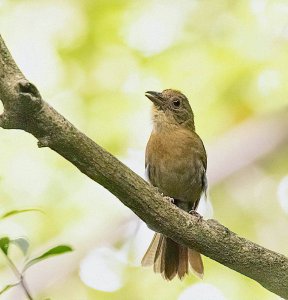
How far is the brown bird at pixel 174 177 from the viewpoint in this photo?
5766mm

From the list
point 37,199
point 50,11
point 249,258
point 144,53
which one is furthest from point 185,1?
point 249,258

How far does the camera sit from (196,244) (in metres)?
4.04

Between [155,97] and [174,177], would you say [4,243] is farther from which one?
[155,97]

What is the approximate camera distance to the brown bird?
5766mm

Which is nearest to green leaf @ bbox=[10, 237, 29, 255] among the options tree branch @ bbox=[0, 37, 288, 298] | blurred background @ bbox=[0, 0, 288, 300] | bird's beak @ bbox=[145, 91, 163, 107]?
tree branch @ bbox=[0, 37, 288, 298]

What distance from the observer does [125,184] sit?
3627 mm

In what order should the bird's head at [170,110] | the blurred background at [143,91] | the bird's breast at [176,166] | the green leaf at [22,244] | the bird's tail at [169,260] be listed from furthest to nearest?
1. the blurred background at [143,91]
2. the bird's head at [170,110]
3. the bird's breast at [176,166]
4. the bird's tail at [169,260]
5. the green leaf at [22,244]

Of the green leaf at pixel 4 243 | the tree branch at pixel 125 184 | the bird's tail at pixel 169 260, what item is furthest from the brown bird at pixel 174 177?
the green leaf at pixel 4 243

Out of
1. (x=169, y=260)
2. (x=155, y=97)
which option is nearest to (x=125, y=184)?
(x=169, y=260)

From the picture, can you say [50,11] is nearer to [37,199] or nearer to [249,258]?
[37,199]

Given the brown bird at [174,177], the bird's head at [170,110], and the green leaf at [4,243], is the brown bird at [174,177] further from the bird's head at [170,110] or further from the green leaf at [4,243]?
the green leaf at [4,243]

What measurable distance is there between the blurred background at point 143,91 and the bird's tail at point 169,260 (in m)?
2.17

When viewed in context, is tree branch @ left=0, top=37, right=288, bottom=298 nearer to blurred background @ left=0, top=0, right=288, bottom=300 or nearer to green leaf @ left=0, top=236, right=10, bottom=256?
green leaf @ left=0, top=236, right=10, bottom=256

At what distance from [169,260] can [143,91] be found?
10.5 ft
